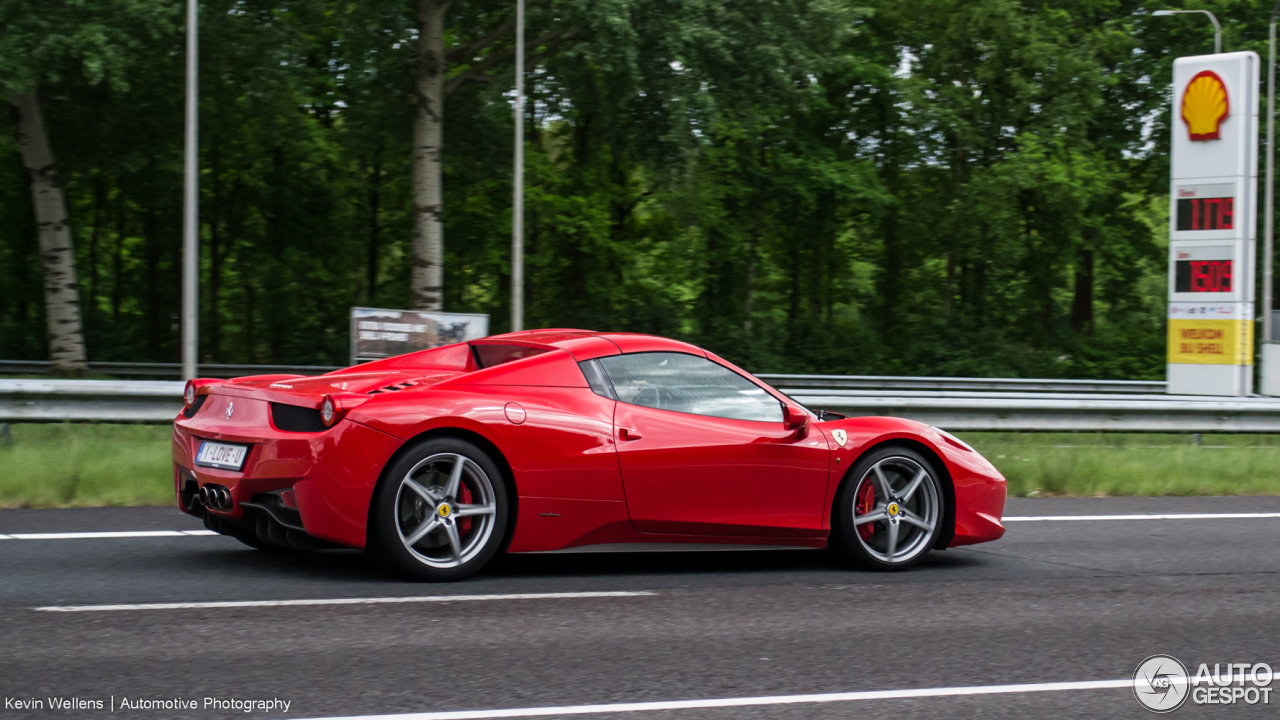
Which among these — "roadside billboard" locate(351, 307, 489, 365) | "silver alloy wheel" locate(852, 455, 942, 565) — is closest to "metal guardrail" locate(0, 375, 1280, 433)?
"roadside billboard" locate(351, 307, 489, 365)

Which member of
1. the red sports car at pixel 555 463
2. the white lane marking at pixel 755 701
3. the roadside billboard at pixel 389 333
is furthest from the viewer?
the roadside billboard at pixel 389 333

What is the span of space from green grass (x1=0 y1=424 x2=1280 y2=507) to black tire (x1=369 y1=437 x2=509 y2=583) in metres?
3.85

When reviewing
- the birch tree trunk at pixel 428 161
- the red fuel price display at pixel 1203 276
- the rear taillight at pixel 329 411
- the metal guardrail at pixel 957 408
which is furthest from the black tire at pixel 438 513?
the red fuel price display at pixel 1203 276

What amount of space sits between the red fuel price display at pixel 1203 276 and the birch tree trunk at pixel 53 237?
1967 cm

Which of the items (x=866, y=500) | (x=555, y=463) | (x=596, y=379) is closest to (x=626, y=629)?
(x=555, y=463)

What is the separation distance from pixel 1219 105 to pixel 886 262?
18282 millimetres

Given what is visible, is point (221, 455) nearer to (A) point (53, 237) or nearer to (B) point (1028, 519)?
(B) point (1028, 519)

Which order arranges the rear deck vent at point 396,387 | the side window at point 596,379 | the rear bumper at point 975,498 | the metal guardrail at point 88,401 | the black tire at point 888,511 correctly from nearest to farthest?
the rear deck vent at point 396,387
the side window at point 596,379
the black tire at point 888,511
the rear bumper at point 975,498
the metal guardrail at point 88,401

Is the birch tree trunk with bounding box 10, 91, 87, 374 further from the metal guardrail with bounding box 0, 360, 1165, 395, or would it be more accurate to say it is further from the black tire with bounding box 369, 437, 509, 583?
the black tire with bounding box 369, 437, 509, 583

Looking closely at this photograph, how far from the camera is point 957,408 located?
13.2 metres

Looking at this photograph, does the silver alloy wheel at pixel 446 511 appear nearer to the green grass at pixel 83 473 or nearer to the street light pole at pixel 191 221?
the green grass at pixel 83 473

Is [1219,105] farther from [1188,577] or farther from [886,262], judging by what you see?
[886,262]

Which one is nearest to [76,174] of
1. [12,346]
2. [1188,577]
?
[12,346]

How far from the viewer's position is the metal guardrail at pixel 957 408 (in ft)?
36.6
